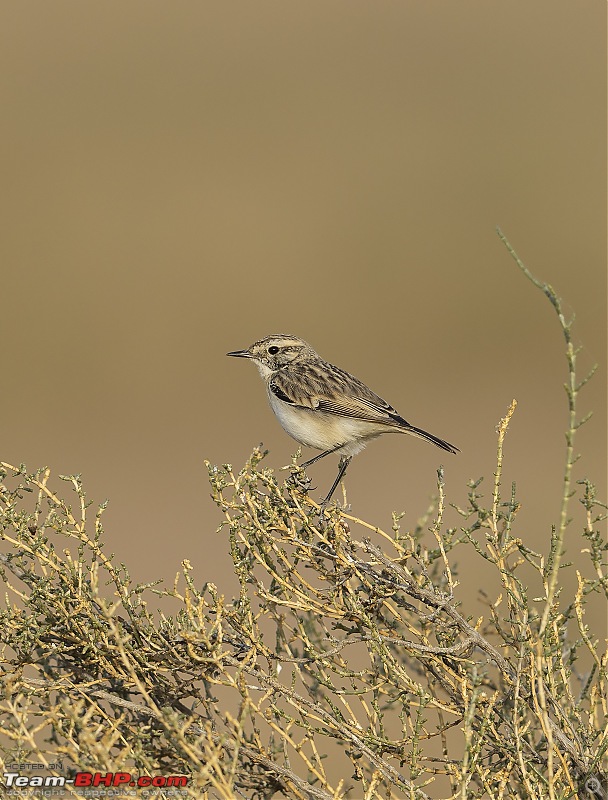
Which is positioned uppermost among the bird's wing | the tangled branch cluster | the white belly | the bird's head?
the bird's head

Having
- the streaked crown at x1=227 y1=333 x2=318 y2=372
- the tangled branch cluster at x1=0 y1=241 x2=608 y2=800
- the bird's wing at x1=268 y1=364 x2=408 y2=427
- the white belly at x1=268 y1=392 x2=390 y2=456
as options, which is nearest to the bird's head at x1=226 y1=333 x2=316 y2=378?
the streaked crown at x1=227 y1=333 x2=318 y2=372

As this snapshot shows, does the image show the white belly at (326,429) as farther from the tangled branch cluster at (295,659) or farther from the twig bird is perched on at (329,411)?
the tangled branch cluster at (295,659)

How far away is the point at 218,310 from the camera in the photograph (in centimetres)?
2141

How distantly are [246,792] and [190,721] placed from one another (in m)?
0.49

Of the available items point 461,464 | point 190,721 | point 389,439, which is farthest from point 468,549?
point 190,721

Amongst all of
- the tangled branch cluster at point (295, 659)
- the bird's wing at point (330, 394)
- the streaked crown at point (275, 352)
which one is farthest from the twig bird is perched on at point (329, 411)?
the tangled branch cluster at point (295, 659)

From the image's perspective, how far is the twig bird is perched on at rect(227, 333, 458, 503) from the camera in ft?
20.7

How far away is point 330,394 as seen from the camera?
258 inches

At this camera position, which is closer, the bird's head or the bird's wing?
the bird's wing

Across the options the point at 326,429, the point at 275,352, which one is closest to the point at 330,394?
the point at 326,429

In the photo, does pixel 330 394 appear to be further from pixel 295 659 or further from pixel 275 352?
pixel 295 659

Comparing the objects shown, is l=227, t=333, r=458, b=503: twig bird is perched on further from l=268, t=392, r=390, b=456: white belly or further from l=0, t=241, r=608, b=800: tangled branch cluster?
l=0, t=241, r=608, b=800: tangled branch cluster

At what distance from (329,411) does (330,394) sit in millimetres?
178

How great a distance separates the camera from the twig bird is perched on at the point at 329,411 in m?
6.31
